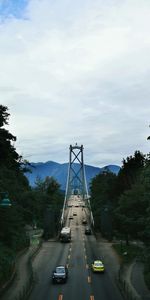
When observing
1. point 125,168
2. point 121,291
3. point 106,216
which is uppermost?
point 125,168

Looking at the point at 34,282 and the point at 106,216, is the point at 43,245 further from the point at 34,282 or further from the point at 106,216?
the point at 34,282

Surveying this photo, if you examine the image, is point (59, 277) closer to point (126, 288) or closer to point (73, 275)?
point (73, 275)

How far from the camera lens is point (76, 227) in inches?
4724

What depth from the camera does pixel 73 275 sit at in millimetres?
53531

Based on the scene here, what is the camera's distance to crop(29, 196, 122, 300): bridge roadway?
4169cm

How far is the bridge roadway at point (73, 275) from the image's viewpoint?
41688 millimetres

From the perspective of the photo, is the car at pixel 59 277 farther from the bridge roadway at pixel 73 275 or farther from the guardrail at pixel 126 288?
the guardrail at pixel 126 288

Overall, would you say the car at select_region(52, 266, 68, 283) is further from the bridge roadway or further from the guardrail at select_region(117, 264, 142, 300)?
the guardrail at select_region(117, 264, 142, 300)

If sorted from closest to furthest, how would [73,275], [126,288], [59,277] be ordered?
[126,288]
[59,277]
[73,275]

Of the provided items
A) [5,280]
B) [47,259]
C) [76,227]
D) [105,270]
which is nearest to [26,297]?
[5,280]

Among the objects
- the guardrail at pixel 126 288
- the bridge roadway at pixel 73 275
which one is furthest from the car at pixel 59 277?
the guardrail at pixel 126 288

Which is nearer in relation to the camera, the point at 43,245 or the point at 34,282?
the point at 34,282

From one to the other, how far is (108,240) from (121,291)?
47.1 metres

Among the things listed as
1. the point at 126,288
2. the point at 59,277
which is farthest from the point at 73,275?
the point at 126,288
